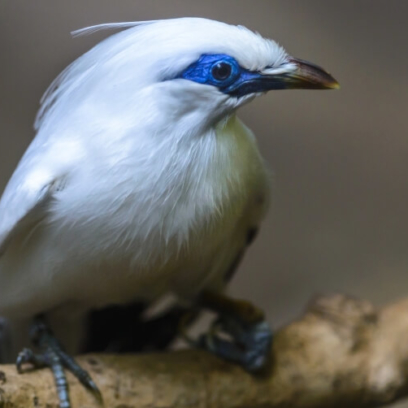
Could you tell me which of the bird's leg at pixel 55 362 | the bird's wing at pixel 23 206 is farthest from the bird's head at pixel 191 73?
the bird's leg at pixel 55 362

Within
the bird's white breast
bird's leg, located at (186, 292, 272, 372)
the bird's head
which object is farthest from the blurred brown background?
bird's leg, located at (186, 292, 272, 372)

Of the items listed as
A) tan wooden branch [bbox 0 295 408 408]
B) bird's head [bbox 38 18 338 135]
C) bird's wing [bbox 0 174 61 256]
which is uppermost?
bird's head [bbox 38 18 338 135]

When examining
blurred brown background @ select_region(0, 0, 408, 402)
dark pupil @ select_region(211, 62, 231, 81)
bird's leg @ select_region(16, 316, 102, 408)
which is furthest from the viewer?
blurred brown background @ select_region(0, 0, 408, 402)

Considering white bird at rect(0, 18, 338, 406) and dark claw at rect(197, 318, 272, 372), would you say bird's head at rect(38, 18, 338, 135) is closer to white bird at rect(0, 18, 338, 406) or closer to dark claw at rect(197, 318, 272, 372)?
white bird at rect(0, 18, 338, 406)

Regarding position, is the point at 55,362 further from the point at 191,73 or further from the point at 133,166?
the point at 191,73

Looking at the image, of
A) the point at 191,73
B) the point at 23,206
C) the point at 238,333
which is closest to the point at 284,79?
the point at 191,73

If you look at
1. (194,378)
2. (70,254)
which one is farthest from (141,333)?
(70,254)

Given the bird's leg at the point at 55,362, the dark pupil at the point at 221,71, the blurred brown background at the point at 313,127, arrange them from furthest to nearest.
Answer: the blurred brown background at the point at 313,127 < the bird's leg at the point at 55,362 < the dark pupil at the point at 221,71

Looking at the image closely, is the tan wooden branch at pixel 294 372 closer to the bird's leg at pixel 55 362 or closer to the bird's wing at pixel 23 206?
the bird's leg at pixel 55 362
